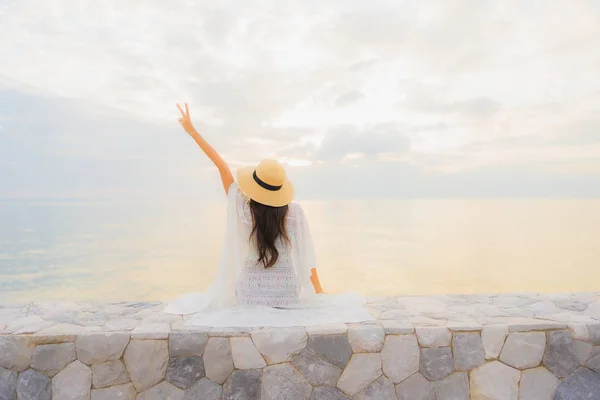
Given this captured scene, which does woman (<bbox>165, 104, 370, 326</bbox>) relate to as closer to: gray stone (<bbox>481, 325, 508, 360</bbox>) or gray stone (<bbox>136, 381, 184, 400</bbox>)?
gray stone (<bbox>136, 381, 184, 400</bbox>)

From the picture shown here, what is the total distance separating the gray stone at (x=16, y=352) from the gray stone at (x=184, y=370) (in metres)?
0.84

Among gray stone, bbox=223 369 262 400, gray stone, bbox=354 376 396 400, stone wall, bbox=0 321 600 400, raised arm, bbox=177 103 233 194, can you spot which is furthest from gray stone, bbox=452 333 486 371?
raised arm, bbox=177 103 233 194

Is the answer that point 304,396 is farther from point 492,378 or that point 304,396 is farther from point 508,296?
point 508,296

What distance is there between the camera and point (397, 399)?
320 cm

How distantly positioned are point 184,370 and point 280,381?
584 millimetres

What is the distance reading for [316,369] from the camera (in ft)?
10.3

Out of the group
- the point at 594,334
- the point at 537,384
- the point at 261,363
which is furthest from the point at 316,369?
the point at 594,334

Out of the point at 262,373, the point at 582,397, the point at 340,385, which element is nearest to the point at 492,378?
the point at 582,397

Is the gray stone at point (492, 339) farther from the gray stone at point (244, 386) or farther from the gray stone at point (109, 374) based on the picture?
the gray stone at point (109, 374)

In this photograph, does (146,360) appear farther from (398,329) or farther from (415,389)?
(415,389)

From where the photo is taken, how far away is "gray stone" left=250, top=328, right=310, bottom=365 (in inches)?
122

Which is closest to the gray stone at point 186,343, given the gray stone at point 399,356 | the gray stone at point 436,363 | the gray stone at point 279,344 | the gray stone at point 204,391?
the gray stone at point 204,391

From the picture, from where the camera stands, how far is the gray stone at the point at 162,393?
10.2 feet

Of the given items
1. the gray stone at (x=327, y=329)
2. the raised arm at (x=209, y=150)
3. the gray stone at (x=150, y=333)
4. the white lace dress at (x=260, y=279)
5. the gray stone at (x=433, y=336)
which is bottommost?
the gray stone at (x=433, y=336)
